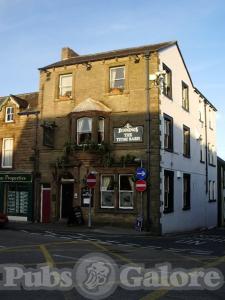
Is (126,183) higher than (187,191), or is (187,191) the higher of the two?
(126,183)

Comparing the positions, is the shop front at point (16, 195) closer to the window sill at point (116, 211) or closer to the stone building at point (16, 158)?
the stone building at point (16, 158)

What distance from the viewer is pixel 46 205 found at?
26938 mm

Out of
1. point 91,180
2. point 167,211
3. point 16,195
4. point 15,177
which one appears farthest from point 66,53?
point 167,211

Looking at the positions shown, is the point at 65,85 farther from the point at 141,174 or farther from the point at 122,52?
the point at 141,174

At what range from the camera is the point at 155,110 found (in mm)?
24406

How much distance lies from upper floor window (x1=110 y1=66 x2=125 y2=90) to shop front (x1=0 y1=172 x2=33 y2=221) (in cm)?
791

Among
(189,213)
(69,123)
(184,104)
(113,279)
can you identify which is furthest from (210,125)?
(113,279)

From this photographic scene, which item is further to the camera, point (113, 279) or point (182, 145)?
point (182, 145)

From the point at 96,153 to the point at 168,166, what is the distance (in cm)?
446

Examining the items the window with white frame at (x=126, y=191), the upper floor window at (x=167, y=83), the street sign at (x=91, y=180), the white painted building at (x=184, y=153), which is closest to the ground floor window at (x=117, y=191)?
the window with white frame at (x=126, y=191)

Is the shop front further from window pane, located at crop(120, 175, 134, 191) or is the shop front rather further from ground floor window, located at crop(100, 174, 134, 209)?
window pane, located at crop(120, 175, 134, 191)

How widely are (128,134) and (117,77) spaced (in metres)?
3.83

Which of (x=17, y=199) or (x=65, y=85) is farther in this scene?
(x=17, y=199)

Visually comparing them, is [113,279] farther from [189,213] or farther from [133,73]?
[189,213]
